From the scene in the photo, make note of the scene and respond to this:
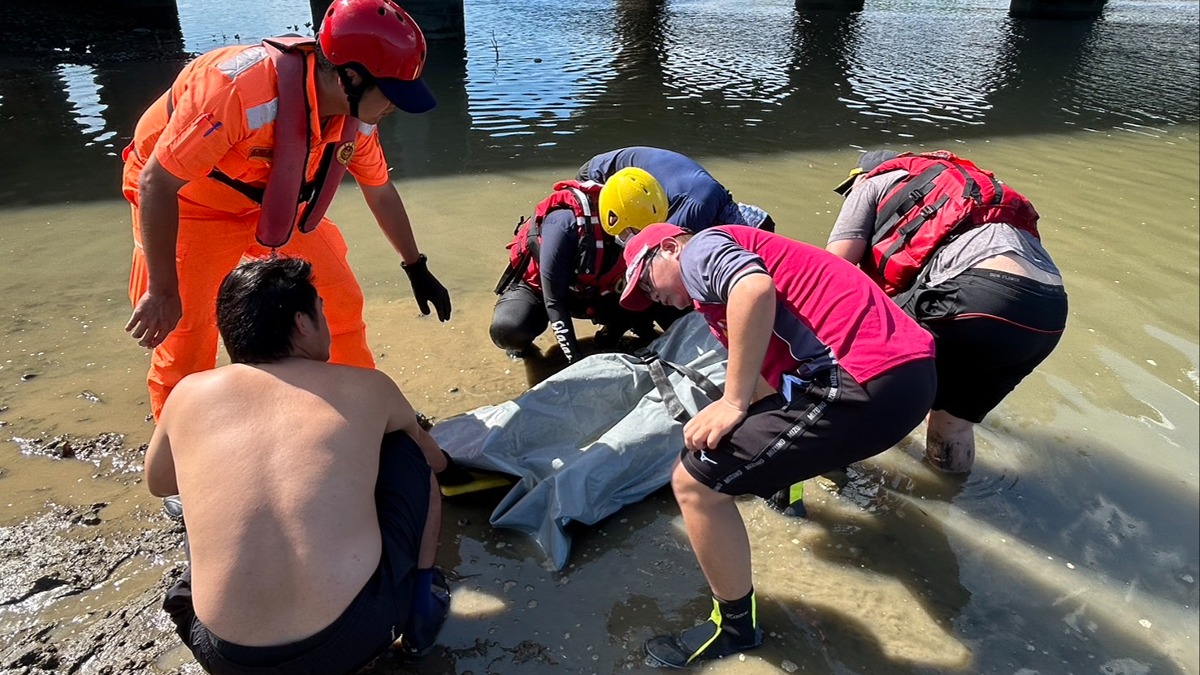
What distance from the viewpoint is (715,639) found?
2301 millimetres

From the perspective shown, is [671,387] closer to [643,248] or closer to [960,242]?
[643,248]

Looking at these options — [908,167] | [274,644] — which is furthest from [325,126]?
[908,167]

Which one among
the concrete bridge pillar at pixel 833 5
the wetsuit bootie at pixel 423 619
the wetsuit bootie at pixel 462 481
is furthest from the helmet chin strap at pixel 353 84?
the concrete bridge pillar at pixel 833 5

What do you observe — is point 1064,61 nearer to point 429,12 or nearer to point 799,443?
point 429,12

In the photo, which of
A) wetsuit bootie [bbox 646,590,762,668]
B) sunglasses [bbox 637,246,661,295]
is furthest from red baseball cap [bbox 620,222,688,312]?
wetsuit bootie [bbox 646,590,762,668]

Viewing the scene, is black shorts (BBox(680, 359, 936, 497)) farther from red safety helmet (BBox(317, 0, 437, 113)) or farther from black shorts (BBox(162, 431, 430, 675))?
red safety helmet (BBox(317, 0, 437, 113))

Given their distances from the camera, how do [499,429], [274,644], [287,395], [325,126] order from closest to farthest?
1. [274,644]
2. [287,395]
3. [325,126]
4. [499,429]

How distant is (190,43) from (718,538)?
1550 centimetres

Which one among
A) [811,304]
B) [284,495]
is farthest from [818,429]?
[284,495]

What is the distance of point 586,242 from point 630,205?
1.50 ft

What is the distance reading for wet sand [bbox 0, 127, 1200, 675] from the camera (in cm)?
238

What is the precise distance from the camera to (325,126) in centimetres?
255

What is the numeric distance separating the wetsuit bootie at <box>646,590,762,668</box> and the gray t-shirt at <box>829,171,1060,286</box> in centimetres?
141

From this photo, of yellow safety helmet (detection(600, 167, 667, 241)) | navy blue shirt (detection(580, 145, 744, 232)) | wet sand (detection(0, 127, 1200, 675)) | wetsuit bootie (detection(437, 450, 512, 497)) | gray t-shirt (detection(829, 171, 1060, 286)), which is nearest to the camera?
wet sand (detection(0, 127, 1200, 675))
